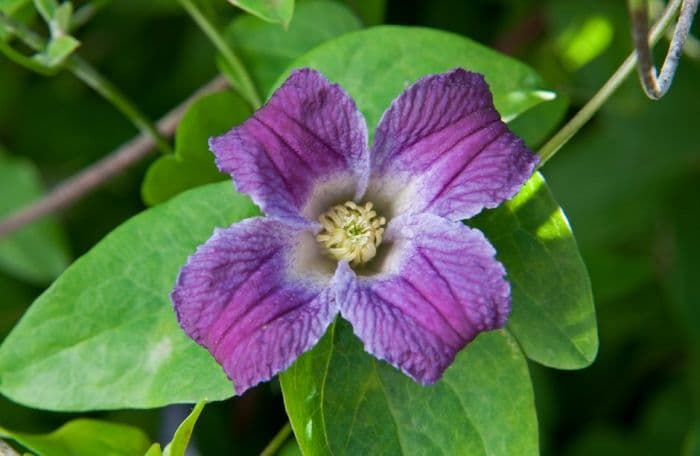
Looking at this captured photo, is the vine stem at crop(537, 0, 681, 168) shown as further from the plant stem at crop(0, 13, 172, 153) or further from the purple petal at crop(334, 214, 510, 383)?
the plant stem at crop(0, 13, 172, 153)

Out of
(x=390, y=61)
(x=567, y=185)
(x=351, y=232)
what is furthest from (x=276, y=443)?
(x=567, y=185)

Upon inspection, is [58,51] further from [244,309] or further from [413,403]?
[413,403]

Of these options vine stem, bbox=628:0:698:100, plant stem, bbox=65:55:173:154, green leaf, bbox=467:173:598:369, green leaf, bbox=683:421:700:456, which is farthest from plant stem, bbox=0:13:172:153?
green leaf, bbox=683:421:700:456

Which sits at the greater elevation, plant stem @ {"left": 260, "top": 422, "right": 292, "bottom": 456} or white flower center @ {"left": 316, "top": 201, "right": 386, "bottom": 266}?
white flower center @ {"left": 316, "top": 201, "right": 386, "bottom": 266}

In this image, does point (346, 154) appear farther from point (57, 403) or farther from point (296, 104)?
point (57, 403)

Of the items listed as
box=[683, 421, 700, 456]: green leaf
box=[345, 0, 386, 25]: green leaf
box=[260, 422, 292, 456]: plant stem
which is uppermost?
box=[345, 0, 386, 25]: green leaf

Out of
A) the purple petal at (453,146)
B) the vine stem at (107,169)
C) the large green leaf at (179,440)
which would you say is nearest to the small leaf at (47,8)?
the vine stem at (107,169)
